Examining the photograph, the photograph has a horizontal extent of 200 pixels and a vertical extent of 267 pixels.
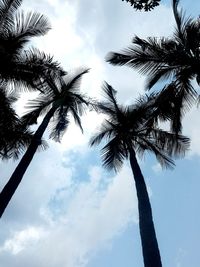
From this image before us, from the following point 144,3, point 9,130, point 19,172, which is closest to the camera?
point 144,3

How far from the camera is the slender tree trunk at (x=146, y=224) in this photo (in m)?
14.4

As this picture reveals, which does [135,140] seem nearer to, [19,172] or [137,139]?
[137,139]

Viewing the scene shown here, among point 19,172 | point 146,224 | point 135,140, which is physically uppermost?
point 135,140

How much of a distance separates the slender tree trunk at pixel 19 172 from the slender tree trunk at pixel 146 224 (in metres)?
4.32

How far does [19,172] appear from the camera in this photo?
1636 cm

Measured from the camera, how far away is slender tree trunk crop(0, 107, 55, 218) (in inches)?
600

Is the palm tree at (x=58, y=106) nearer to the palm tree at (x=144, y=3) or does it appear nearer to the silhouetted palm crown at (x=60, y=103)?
the silhouetted palm crown at (x=60, y=103)

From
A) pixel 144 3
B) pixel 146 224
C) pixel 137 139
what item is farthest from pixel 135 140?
pixel 144 3

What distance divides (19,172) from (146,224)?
5.41m

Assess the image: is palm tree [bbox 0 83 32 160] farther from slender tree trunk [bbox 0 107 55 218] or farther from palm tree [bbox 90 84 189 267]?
palm tree [bbox 90 84 189 267]

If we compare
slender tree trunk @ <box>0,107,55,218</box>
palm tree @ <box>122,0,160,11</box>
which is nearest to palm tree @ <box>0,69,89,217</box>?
slender tree trunk @ <box>0,107,55,218</box>

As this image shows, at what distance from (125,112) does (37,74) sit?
5754 mm

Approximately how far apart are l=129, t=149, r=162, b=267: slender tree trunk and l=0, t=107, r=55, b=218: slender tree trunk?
4.32 m

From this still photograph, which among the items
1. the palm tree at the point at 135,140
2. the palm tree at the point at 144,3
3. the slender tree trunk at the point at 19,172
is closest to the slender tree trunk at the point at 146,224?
the palm tree at the point at 135,140
